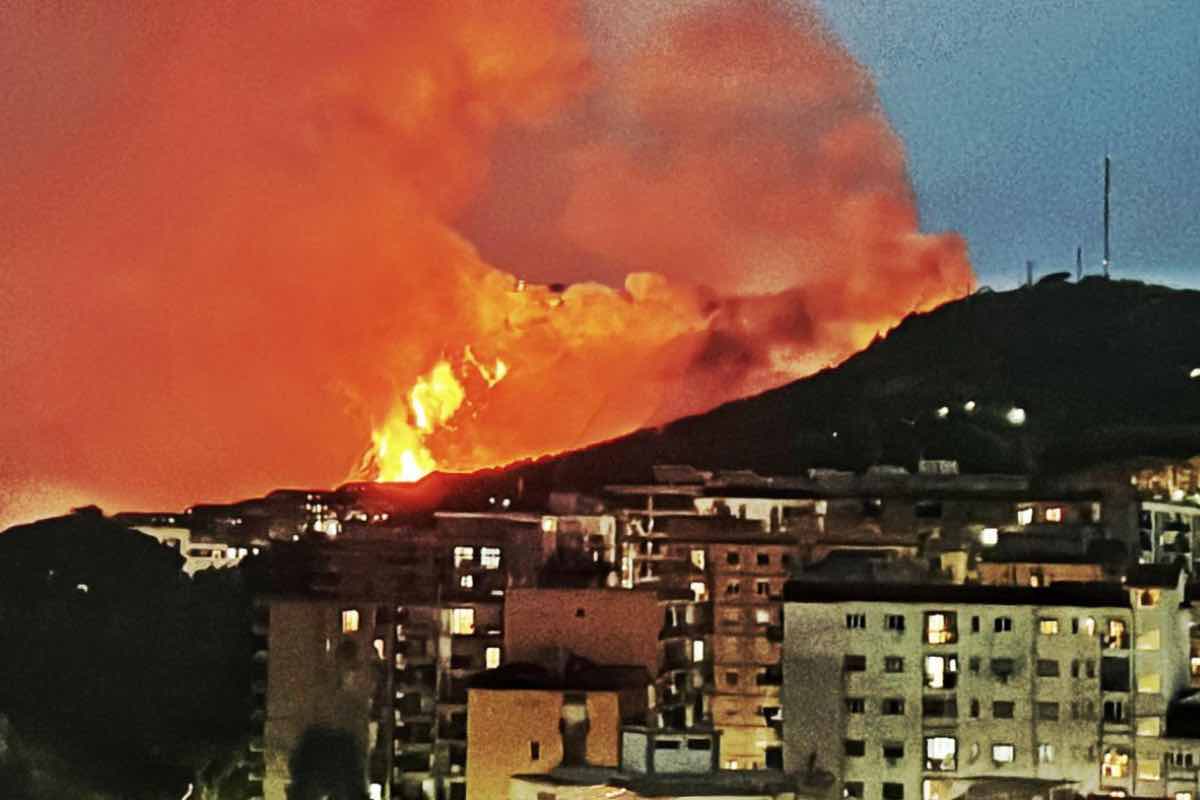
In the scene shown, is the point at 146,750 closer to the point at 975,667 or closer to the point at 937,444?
the point at 975,667

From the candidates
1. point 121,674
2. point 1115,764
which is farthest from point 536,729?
point 121,674

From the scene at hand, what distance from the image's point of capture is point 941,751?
105 feet

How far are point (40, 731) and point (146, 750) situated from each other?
1437 mm

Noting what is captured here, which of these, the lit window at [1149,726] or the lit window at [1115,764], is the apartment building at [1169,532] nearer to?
the lit window at [1149,726]

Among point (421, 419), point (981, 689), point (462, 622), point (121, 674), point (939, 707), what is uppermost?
point (421, 419)

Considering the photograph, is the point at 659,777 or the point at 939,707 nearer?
the point at 659,777

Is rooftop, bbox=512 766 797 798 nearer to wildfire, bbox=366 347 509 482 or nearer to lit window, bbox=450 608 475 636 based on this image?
lit window, bbox=450 608 475 636

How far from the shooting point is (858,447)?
158ft

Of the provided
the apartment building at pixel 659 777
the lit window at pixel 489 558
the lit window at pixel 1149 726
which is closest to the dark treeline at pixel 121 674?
the lit window at pixel 489 558

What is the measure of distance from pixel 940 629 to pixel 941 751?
1.22m

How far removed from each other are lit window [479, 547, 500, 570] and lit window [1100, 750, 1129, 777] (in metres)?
→ 8.73

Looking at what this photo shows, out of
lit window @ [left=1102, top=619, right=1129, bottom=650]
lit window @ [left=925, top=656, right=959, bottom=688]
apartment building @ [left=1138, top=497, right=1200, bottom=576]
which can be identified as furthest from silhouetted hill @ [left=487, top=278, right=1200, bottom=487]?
lit window @ [left=1102, top=619, right=1129, bottom=650]

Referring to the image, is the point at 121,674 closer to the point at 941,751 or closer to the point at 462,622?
the point at 462,622

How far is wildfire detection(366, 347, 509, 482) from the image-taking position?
45.5 metres
